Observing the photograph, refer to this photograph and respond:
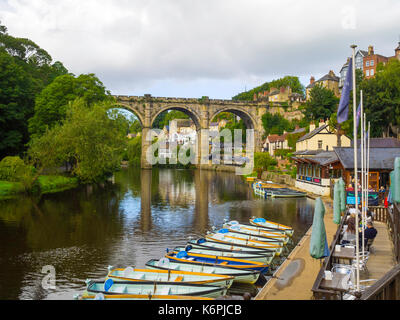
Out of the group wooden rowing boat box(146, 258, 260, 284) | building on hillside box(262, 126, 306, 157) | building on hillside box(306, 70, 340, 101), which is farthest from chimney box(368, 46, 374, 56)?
wooden rowing boat box(146, 258, 260, 284)

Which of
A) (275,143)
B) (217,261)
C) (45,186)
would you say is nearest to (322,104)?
(275,143)

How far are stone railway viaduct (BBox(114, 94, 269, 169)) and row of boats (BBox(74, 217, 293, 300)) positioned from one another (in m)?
73.6

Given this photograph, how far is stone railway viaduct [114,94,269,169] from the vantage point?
300 ft

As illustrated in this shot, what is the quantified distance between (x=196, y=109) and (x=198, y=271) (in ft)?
273

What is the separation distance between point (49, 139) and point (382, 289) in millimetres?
42902

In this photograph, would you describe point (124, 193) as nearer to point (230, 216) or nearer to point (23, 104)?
point (230, 216)

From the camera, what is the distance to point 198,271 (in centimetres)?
1447

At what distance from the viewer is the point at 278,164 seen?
2813 inches

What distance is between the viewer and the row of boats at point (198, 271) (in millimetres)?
12134

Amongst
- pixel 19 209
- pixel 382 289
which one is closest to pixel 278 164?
pixel 19 209

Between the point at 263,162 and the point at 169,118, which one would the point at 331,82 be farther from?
the point at 169,118

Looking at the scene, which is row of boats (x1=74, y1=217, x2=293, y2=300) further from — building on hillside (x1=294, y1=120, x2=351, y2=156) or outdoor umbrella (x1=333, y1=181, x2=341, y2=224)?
building on hillside (x1=294, y1=120, x2=351, y2=156)

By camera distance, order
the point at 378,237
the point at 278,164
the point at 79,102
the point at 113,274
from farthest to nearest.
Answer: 1. the point at 278,164
2. the point at 79,102
3. the point at 378,237
4. the point at 113,274

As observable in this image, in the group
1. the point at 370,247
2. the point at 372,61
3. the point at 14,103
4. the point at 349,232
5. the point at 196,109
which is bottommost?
the point at 370,247
